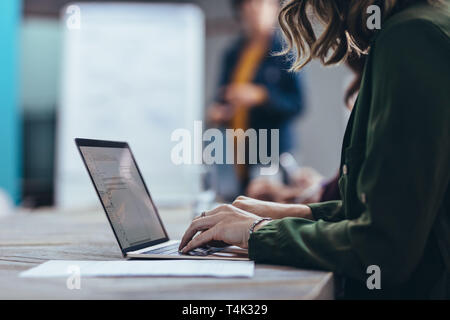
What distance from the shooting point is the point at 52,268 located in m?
0.83

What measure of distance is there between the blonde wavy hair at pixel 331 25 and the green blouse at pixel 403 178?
3.5 inches

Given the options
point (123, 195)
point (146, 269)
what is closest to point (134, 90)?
point (123, 195)

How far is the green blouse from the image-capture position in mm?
690

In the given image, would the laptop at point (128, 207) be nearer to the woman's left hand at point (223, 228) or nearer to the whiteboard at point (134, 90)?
the woman's left hand at point (223, 228)

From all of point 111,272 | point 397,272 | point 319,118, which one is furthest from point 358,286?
point 319,118

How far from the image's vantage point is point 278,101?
3463mm

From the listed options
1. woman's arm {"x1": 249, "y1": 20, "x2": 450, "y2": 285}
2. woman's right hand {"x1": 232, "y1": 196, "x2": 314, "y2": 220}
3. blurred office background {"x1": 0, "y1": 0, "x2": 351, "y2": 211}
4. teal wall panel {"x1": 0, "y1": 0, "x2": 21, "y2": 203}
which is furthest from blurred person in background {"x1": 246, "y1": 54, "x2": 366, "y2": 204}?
blurred office background {"x1": 0, "y1": 0, "x2": 351, "y2": 211}

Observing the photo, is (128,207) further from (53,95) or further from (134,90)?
(53,95)

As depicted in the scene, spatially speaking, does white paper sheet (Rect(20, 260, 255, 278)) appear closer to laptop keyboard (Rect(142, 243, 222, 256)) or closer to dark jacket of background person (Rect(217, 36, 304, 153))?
laptop keyboard (Rect(142, 243, 222, 256))

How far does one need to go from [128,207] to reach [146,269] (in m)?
0.24

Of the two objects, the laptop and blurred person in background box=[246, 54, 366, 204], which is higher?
the laptop

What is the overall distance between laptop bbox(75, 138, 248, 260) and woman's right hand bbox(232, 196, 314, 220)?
102mm

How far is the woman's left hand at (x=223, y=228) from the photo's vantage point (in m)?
0.89

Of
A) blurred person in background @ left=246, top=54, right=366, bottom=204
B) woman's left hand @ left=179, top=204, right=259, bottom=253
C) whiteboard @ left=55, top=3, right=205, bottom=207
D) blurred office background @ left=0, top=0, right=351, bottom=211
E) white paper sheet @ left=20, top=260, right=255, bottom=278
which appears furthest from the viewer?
blurred office background @ left=0, top=0, right=351, bottom=211
